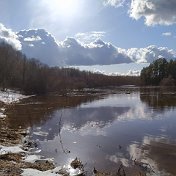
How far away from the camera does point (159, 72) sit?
7431 inches

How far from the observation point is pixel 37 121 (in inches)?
1839

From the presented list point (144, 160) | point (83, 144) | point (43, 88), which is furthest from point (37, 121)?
point (43, 88)

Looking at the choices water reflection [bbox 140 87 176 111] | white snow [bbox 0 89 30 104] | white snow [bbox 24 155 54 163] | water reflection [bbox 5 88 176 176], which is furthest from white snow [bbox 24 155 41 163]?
white snow [bbox 0 89 30 104]

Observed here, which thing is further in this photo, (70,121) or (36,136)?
(70,121)

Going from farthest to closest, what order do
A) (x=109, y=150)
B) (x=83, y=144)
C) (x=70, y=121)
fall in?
(x=70, y=121), (x=83, y=144), (x=109, y=150)

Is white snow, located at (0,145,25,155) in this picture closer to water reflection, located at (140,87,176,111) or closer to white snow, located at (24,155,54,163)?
white snow, located at (24,155,54,163)

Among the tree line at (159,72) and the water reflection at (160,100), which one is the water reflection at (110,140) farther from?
the tree line at (159,72)

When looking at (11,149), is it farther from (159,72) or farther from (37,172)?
(159,72)

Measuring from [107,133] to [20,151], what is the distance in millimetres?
12099

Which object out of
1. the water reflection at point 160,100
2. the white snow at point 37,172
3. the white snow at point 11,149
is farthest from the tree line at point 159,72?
the white snow at point 37,172

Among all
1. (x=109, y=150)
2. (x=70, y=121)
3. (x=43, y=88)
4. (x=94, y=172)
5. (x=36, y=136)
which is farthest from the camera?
(x=43, y=88)

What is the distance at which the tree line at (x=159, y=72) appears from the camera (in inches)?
7162

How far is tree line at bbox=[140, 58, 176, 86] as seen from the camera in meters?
182

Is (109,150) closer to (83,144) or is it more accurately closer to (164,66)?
(83,144)
